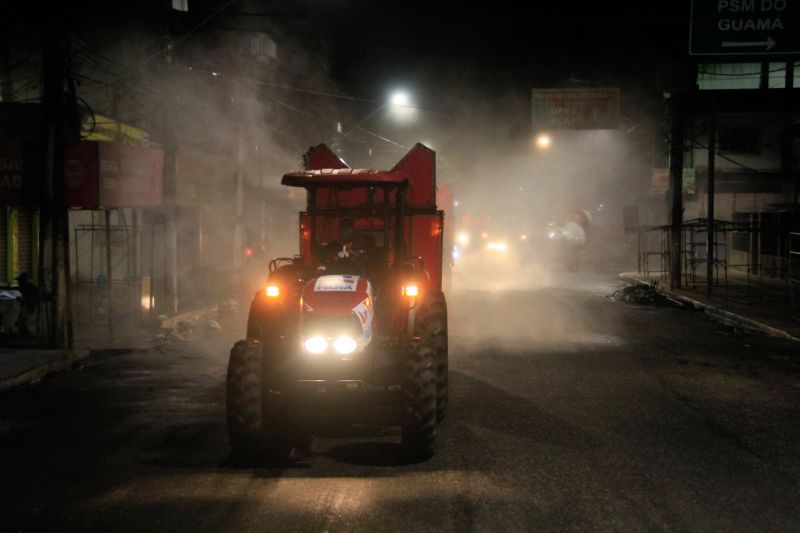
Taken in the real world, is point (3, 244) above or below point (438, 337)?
above

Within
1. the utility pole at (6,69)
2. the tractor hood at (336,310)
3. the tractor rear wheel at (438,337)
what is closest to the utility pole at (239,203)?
the utility pole at (6,69)

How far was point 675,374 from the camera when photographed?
10734mm

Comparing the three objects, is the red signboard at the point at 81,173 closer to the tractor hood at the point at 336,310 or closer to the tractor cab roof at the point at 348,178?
the tractor cab roof at the point at 348,178

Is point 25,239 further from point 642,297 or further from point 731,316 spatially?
point 731,316

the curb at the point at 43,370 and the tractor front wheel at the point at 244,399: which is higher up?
the tractor front wheel at the point at 244,399

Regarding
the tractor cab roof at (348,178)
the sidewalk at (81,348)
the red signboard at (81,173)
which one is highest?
the red signboard at (81,173)

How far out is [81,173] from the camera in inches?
502

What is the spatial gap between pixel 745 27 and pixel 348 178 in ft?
41.5

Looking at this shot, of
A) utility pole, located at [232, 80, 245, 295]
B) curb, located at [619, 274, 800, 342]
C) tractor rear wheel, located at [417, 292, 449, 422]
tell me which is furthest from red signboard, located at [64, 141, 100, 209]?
curb, located at [619, 274, 800, 342]

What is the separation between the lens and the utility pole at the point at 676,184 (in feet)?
83.9

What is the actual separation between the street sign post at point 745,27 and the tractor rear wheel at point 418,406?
43.7ft

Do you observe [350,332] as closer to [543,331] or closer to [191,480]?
[191,480]

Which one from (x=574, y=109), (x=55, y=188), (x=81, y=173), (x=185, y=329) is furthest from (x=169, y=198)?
(x=574, y=109)

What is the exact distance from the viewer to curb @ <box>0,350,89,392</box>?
9898 mm
